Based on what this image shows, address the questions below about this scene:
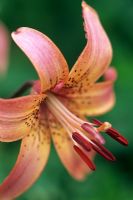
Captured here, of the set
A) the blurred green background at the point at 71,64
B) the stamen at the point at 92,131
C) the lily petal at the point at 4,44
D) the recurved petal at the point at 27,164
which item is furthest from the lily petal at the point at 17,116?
the lily petal at the point at 4,44

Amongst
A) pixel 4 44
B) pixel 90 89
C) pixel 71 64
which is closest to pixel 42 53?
pixel 90 89

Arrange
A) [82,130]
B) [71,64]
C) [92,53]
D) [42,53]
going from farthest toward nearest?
[71,64]
[82,130]
[92,53]
[42,53]

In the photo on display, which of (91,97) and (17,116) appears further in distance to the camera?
(91,97)

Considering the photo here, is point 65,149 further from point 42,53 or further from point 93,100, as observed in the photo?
point 42,53

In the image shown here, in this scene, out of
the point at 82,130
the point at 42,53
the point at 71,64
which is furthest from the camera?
the point at 71,64

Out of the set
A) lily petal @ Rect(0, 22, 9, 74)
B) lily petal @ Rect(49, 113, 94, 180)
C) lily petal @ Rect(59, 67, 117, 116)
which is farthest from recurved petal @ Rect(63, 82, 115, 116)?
lily petal @ Rect(0, 22, 9, 74)

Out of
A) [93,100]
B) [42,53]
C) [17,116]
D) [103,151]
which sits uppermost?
[42,53]

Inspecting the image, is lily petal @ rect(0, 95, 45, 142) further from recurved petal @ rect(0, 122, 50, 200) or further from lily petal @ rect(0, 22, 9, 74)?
lily petal @ rect(0, 22, 9, 74)

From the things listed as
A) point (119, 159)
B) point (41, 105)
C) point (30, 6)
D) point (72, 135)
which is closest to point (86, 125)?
point (72, 135)
